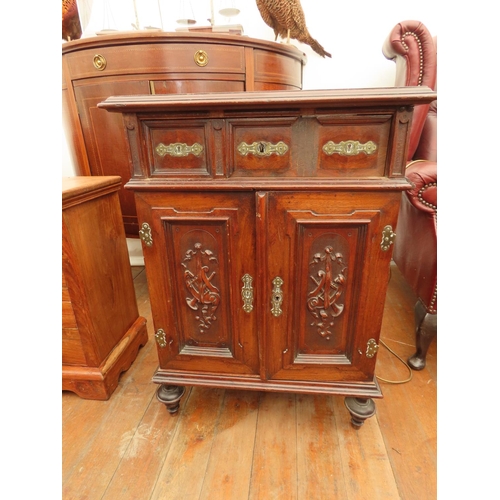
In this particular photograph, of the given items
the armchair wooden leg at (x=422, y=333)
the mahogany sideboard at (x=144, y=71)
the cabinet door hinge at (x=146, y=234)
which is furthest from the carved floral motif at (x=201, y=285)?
the armchair wooden leg at (x=422, y=333)

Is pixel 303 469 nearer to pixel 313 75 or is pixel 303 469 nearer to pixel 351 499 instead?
pixel 351 499

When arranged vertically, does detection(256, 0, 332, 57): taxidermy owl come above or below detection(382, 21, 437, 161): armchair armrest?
above

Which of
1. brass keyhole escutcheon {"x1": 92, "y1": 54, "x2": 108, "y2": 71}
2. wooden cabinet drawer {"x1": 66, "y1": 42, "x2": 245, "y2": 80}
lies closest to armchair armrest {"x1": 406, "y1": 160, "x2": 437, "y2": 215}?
wooden cabinet drawer {"x1": 66, "y1": 42, "x2": 245, "y2": 80}

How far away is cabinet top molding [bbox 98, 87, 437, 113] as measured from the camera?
700 mm

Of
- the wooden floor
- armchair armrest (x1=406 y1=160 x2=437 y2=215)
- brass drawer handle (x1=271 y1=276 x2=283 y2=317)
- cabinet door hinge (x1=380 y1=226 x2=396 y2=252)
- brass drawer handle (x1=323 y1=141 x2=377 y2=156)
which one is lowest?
the wooden floor

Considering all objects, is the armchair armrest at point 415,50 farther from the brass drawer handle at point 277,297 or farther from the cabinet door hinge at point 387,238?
the brass drawer handle at point 277,297

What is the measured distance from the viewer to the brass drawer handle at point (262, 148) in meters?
0.80

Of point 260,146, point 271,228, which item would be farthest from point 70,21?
point 271,228

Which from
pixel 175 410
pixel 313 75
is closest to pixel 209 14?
pixel 313 75

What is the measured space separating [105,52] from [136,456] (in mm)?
1472

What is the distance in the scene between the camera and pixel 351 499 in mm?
860

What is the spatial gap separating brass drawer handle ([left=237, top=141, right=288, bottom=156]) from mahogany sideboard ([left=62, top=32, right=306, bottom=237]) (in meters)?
0.67

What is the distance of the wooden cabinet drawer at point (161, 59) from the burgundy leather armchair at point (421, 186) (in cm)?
62

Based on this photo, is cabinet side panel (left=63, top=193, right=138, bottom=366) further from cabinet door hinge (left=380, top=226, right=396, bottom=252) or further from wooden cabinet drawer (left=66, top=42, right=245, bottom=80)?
cabinet door hinge (left=380, top=226, right=396, bottom=252)
